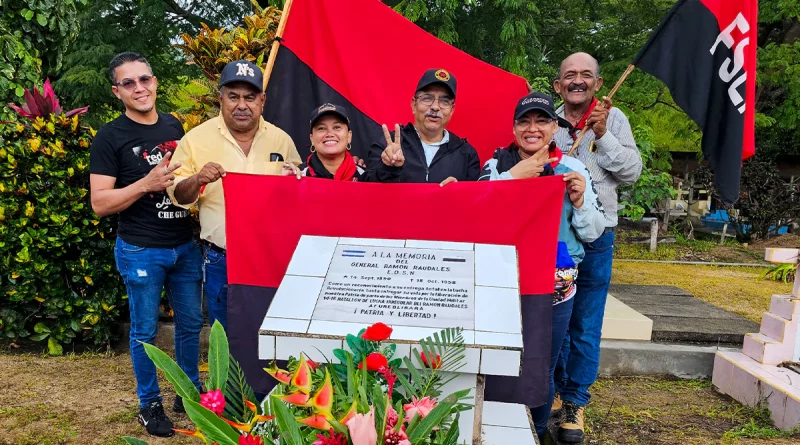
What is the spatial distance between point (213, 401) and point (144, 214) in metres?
1.93

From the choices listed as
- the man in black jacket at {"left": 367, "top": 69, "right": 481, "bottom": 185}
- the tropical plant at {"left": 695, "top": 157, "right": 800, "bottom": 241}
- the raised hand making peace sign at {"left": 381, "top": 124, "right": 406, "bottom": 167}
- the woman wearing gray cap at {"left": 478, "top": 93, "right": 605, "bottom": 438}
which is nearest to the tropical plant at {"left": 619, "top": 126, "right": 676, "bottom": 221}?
the tropical plant at {"left": 695, "top": 157, "right": 800, "bottom": 241}

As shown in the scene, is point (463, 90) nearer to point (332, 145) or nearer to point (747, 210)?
point (332, 145)

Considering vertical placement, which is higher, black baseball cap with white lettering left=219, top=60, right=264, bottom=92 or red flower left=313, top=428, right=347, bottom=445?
black baseball cap with white lettering left=219, top=60, right=264, bottom=92

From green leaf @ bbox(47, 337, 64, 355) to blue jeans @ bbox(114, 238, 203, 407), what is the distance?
167cm

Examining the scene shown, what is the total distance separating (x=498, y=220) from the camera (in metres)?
2.58

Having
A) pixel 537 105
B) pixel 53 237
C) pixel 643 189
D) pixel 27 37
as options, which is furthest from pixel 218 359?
pixel 643 189

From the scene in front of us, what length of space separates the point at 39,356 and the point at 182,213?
2311 millimetres

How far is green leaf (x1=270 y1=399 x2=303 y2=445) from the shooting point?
1.43m

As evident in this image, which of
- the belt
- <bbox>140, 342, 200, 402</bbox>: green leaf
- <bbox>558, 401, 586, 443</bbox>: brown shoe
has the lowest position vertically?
<bbox>558, 401, 586, 443</bbox>: brown shoe

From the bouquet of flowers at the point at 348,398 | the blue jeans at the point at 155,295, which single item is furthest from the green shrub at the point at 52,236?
the bouquet of flowers at the point at 348,398

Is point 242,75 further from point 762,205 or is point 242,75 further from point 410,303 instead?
point 762,205

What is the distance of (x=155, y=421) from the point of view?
10.8ft

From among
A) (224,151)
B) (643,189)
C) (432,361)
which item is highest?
(643,189)

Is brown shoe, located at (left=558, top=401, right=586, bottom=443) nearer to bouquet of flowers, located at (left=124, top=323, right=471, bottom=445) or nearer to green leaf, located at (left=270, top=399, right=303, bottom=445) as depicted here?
bouquet of flowers, located at (left=124, top=323, right=471, bottom=445)
